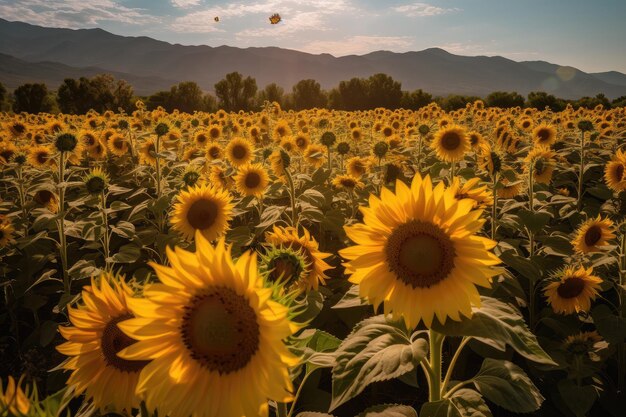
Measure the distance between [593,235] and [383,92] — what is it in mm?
43453

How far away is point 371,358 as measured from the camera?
1551mm

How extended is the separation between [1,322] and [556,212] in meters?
7.02

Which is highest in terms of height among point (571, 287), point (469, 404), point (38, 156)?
point (38, 156)

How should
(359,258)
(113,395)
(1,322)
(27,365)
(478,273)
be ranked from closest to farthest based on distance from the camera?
(113,395), (478,273), (359,258), (27,365), (1,322)

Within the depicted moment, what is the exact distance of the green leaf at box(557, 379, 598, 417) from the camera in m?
2.72

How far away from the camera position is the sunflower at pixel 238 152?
6398 millimetres

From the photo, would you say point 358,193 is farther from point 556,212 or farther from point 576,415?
point 576,415

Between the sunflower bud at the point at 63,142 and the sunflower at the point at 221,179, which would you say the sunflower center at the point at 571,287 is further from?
the sunflower bud at the point at 63,142

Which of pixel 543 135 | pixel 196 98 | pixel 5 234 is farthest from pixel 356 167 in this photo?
pixel 196 98

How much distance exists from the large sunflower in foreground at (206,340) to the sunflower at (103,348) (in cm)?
23

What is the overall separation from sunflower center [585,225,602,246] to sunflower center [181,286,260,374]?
4.04 metres

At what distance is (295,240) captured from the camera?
255 centimetres

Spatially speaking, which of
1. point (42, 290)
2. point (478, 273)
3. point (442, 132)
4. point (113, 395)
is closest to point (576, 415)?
point (478, 273)

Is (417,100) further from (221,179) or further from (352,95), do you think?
(221,179)
